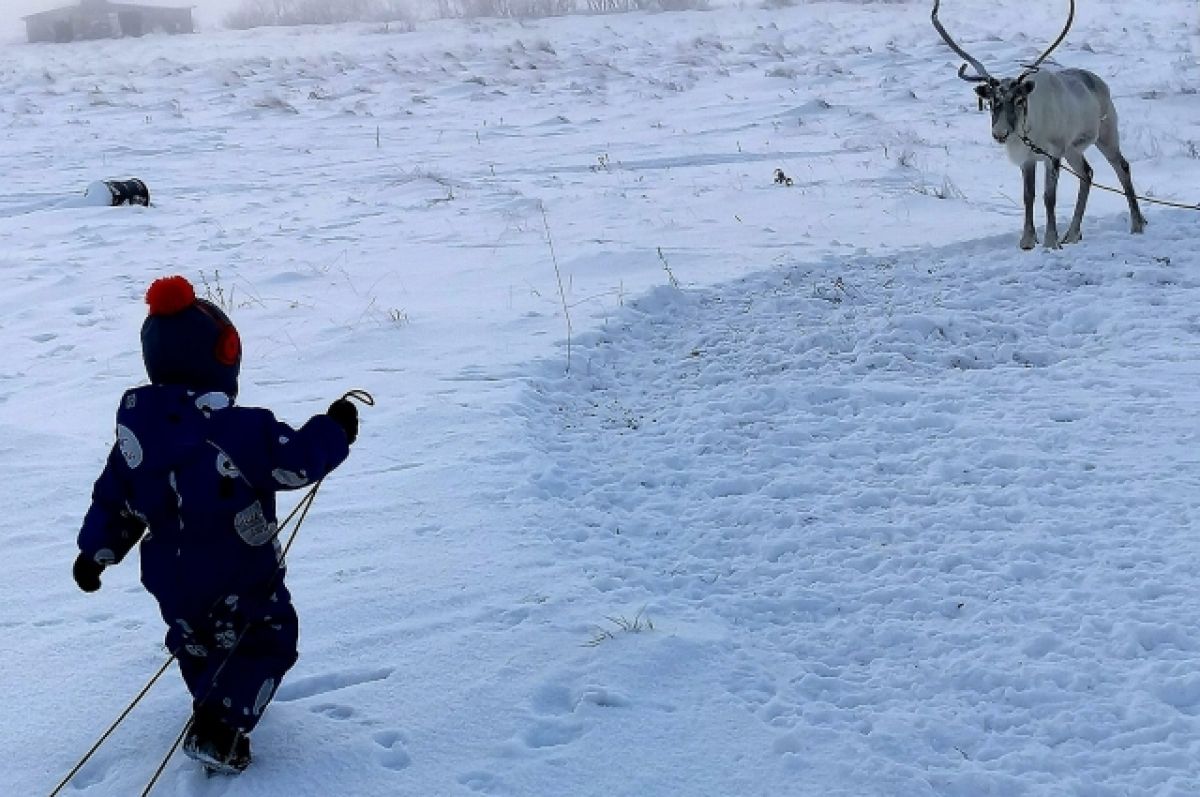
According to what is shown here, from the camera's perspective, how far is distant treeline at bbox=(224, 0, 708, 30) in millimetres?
42781

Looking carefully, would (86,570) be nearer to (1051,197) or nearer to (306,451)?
(306,451)

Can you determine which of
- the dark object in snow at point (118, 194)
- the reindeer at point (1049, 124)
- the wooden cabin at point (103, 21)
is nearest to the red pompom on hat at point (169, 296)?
the reindeer at point (1049, 124)

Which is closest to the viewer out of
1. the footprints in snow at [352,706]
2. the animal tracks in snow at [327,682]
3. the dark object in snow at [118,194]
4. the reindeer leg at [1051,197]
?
the footprints in snow at [352,706]

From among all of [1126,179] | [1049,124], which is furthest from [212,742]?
[1126,179]

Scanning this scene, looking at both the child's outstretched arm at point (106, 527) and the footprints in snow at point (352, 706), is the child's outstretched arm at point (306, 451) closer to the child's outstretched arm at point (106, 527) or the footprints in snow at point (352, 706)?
the child's outstretched arm at point (106, 527)

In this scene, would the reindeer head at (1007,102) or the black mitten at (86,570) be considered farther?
the reindeer head at (1007,102)

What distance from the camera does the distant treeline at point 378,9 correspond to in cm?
4278

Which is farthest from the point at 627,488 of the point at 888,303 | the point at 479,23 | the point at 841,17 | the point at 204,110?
the point at 479,23

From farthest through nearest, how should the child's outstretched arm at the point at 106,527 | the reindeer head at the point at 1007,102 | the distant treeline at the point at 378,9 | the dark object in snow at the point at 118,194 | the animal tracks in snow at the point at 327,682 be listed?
the distant treeline at the point at 378,9
the dark object in snow at the point at 118,194
the reindeer head at the point at 1007,102
the animal tracks in snow at the point at 327,682
the child's outstretched arm at the point at 106,527

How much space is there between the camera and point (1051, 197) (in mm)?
8406

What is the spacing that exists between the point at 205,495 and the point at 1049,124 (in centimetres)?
743

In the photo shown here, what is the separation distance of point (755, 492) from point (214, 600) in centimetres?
267

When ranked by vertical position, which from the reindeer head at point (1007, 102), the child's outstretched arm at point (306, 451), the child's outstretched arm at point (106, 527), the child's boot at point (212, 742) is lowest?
the child's boot at point (212, 742)

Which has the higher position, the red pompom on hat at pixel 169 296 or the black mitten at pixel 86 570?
the red pompom on hat at pixel 169 296
